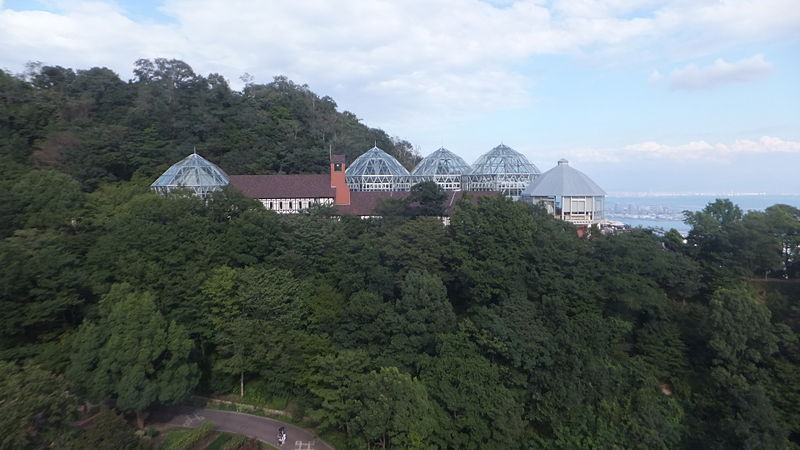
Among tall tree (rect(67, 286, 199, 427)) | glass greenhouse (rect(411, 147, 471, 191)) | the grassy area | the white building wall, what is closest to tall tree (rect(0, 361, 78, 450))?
tall tree (rect(67, 286, 199, 427))

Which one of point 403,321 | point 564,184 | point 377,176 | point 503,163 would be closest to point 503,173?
point 503,163

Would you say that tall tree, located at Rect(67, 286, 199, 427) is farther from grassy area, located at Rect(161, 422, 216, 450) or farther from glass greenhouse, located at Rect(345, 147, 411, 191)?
glass greenhouse, located at Rect(345, 147, 411, 191)

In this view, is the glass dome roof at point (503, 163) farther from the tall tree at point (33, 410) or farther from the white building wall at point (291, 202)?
→ the tall tree at point (33, 410)

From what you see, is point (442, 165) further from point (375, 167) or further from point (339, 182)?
point (339, 182)

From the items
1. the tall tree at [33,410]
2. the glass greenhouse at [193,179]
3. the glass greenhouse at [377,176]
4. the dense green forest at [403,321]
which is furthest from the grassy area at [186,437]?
the glass greenhouse at [377,176]

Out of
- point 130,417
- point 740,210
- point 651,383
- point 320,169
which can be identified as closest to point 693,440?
point 651,383

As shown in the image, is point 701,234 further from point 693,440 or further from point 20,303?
point 20,303
